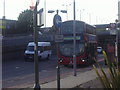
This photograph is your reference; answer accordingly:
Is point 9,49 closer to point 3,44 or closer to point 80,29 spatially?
point 3,44

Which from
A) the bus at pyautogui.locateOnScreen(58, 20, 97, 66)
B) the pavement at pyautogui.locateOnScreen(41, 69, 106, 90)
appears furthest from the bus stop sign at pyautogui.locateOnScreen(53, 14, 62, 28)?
the bus at pyautogui.locateOnScreen(58, 20, 97, 66)

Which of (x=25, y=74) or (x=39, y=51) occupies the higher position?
(x=39, y=51)

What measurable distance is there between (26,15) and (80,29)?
5254 cm

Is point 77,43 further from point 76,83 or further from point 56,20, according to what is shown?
point 56,20

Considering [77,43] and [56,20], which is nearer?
[56,20]

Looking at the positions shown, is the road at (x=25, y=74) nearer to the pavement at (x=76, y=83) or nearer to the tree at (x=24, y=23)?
the pavement at (x=76, y=83)

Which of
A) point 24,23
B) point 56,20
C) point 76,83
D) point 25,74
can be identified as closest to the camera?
point 56,20

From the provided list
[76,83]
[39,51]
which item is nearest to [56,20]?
[76,83]

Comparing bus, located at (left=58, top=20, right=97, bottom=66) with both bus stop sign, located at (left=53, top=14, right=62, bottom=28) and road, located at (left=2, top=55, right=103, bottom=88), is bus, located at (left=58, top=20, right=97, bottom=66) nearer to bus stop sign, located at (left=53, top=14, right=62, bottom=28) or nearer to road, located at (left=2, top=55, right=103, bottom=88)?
road, located at (left=2, top=55, right=103, bottom=88)

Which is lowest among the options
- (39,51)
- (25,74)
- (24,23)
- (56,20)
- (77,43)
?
(25,74)

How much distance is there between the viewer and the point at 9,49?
135ft

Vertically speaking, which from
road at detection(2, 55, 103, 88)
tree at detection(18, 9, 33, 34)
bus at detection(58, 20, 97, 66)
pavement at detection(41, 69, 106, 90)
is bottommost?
road at detection(2, 55, 103, 88)

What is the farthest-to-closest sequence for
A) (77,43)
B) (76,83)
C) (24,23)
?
(24,23) < (77,43) < (76,83)

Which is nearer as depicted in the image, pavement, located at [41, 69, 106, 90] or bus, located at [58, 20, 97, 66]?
pavement, located at [41, 69, 106, 90]
